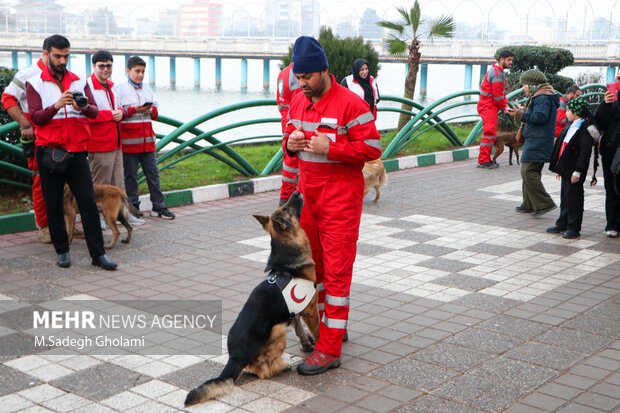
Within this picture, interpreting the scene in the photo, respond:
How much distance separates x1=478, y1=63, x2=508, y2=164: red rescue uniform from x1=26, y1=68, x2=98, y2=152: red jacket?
8219mm

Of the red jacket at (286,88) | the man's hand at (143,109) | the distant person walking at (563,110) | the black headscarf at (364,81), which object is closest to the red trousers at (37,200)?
the man's hand at (143,109)

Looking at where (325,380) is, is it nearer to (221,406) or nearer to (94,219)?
(221,406)

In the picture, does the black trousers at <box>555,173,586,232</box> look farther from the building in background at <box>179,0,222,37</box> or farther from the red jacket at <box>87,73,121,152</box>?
the building in background at <box>179,0,222,37</box>

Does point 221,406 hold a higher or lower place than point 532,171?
lower

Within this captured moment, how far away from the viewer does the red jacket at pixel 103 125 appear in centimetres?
764

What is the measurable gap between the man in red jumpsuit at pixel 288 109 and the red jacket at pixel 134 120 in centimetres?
159

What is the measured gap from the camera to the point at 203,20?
289 feet

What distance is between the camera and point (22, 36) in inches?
2594

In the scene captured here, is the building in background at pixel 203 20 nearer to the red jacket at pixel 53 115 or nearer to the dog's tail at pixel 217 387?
the red jacket at pixel 53 115

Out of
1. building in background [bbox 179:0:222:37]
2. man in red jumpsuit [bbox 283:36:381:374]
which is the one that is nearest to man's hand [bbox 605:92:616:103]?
man in red jumpsuit [bbox 283:36:381:374]

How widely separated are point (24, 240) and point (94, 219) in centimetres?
144

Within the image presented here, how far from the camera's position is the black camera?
6012mm

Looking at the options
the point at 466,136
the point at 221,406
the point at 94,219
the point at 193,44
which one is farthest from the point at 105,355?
the point at 193,44

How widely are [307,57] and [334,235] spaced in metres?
1.09
